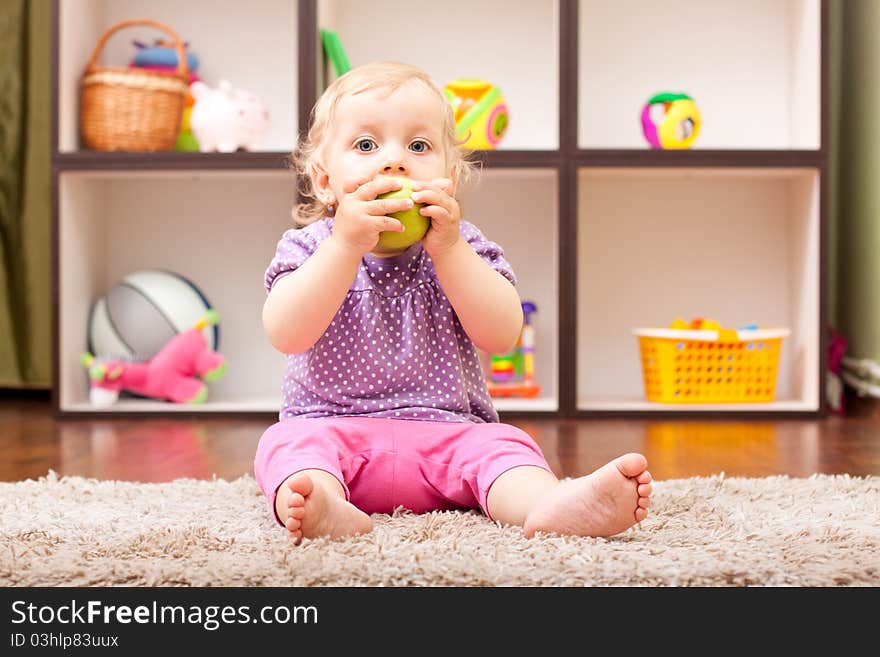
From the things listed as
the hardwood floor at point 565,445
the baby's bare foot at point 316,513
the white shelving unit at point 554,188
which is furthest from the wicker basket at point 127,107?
the baby's bare foot at point 316,513

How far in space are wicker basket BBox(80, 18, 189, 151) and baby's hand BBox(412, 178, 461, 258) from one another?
1262mm

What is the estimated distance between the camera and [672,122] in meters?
2.09

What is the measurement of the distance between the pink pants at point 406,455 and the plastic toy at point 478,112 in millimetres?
1081

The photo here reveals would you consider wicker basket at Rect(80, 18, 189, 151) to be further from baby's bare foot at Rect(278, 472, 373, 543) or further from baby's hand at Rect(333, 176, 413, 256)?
baby's bare foot at Rect(278, 472, 373, 543)

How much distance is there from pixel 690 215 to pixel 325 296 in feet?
5.10

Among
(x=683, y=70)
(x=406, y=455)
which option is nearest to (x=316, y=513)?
(x=406, y=455)

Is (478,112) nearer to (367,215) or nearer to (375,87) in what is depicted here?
Result: (375,87)

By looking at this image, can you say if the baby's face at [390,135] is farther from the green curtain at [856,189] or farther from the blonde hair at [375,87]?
the green curtain at [856,189]

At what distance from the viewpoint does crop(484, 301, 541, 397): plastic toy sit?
2.14m

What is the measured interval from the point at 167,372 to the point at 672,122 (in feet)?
3.63

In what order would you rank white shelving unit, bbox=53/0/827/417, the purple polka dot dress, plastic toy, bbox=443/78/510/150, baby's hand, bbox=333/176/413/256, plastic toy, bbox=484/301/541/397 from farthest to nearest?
white shelving unit, bbox=53/0/827/417
plastic toy, bbox=484/301/541/397
plastic toy, bbox=443/78/510/150
the purple polka dot dress
baby's hand, bbox=333/176/413/256

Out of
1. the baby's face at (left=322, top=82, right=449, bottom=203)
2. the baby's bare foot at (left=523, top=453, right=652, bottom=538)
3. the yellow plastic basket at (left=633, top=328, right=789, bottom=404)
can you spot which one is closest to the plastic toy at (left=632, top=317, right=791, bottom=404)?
the yellow plastic basket at (left=633, top=328, right=789, bottom=404)

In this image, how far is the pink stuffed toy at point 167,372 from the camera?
2080mm
